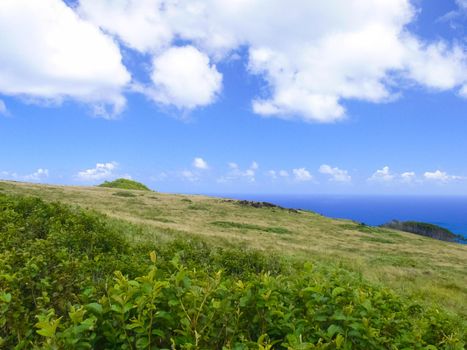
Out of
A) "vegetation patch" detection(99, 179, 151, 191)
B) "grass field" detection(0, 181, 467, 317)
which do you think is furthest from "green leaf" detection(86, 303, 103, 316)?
"vegetation patch" detection(99, 179, 151, 191)

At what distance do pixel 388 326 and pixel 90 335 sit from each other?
359 cm

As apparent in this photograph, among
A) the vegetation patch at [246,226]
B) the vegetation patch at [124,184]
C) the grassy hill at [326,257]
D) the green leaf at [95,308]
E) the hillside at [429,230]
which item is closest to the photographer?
the green leaf at [95,308]

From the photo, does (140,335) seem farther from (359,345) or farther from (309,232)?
(309,232)

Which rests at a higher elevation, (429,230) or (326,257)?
(326,257)

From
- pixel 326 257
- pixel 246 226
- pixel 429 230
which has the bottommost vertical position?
pixel 429 230

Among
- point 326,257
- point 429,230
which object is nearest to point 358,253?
point 326,257

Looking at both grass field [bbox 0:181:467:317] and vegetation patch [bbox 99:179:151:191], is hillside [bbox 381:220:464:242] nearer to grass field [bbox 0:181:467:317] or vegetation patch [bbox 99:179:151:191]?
grass field [bbox 0:181:467:317]

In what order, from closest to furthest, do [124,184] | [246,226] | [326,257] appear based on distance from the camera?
[326,257] < [246,226] < [124,184]

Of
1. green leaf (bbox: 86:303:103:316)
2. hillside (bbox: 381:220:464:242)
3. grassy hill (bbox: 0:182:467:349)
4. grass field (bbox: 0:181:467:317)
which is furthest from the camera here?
hillside (bbox: 381:220:464:242)

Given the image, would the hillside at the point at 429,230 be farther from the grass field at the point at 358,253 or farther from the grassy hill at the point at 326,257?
the grassy hill at the point at 326,257

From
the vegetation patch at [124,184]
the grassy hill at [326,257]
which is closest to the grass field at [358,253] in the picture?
the grassy hill at [326,257]

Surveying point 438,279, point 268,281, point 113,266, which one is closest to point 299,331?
point 268,281

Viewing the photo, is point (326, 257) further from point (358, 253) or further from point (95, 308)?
point (95, 308)

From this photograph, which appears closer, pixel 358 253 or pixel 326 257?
pixel 326 257
